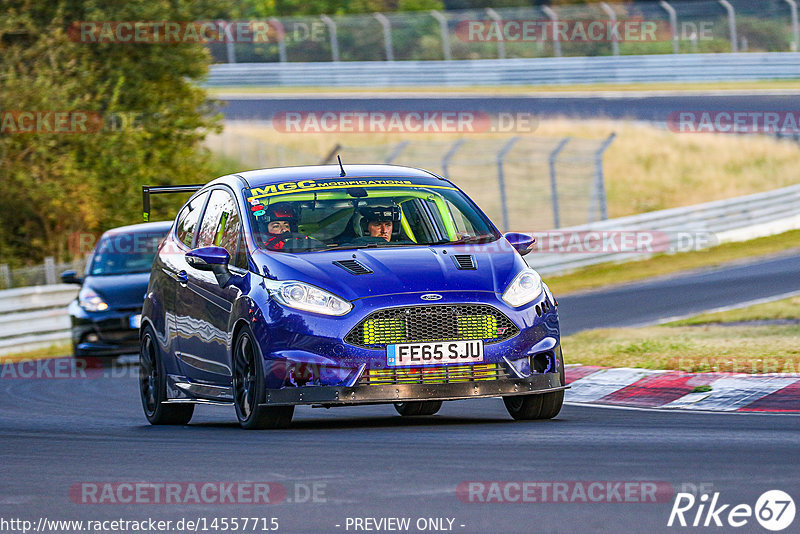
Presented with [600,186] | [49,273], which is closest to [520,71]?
[600,186]

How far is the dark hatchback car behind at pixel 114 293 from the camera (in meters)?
19.1

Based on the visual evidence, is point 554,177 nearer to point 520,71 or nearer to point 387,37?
point 520,71

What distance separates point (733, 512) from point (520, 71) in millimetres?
38712

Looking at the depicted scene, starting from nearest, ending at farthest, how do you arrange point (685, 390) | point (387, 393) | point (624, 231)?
1. point (387, 393)
2. point (685, 390)
3. point (624, 231)

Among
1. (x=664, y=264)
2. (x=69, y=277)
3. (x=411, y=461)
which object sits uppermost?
(x=411, y=461)

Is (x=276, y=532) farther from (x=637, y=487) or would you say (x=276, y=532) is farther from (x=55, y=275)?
(x=55, y=275)

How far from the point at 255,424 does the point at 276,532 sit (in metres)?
3.61

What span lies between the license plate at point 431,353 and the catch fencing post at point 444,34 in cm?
3457

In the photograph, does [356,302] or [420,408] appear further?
[420,408]

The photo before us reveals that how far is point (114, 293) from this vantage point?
1939cm

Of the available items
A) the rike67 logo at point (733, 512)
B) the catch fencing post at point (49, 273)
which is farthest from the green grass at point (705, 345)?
the catch fencing post at point (49, 273)

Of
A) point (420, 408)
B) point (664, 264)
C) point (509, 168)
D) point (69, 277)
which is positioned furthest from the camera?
point (509, 168)

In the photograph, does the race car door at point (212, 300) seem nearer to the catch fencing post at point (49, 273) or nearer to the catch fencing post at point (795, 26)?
the catch fencing post at point (49, 273)

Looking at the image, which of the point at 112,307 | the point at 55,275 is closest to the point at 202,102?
the point at 55,275
